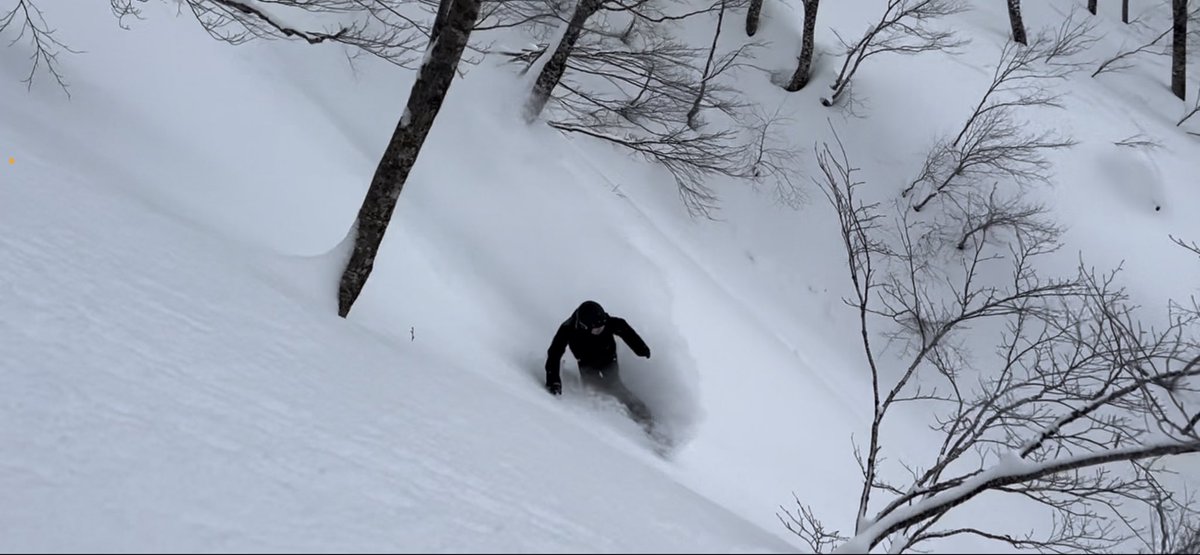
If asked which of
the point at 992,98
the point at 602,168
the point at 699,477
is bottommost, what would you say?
the point at 699,477

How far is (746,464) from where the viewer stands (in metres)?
7.73

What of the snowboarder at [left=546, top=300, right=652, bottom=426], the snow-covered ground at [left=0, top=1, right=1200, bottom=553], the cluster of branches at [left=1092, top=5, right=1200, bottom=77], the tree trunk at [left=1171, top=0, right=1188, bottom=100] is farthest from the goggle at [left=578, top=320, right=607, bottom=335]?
the tree trunk at [left=1171, top=0, right=1188, bottom=100]

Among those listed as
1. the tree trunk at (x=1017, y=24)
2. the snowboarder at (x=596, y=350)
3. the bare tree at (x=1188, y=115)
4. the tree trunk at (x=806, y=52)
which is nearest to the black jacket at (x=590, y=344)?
the snowboarder at (x=596, y=350)

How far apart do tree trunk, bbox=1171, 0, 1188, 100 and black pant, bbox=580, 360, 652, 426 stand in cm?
1685

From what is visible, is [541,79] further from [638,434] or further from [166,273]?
[166,273]

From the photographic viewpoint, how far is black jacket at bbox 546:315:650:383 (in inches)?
295

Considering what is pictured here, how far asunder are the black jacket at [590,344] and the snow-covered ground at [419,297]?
1.11ft

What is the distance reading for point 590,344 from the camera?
7.80 meters

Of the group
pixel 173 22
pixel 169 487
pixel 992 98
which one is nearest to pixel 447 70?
pixel 169 487

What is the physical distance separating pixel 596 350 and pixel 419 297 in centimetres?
203

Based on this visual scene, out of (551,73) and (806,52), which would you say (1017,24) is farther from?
(551,73)

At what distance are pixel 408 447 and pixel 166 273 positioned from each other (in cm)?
257

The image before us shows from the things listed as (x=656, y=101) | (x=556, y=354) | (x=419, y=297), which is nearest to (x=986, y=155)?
(x=656, y=101)

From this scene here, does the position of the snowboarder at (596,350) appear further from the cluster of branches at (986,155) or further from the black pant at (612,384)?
the cluster of branches at (986,155)
